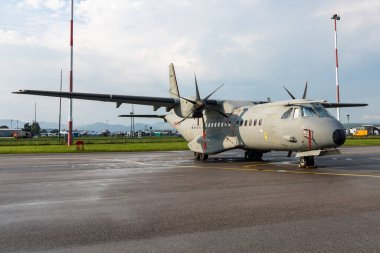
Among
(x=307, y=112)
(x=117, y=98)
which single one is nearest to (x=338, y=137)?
(x=307, y=112)

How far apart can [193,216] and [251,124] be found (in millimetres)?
13334

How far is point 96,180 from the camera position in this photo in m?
13.3

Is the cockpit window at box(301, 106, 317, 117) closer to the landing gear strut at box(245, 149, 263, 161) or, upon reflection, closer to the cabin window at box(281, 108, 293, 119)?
the cabin window at box(281, 108, 293, 119)

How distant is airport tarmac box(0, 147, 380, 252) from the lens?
17.1 ft

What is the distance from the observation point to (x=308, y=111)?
54.0 feet

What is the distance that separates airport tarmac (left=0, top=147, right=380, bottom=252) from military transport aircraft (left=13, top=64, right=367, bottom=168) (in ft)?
11.8

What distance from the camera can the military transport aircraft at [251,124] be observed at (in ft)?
51.5

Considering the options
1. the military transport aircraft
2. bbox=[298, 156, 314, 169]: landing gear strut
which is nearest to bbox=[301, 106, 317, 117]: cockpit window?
the military transport aircraft

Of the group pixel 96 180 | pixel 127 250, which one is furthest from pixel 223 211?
pixel 96 180

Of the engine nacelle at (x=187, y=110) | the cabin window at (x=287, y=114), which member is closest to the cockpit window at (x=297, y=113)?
the cabin window at (x=287, y=114)

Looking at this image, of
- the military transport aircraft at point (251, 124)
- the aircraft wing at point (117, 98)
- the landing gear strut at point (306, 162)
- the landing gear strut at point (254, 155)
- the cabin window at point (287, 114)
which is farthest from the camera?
the aircraft wing at point (117, 98)

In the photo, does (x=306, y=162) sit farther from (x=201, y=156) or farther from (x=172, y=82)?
(x=172, y=82)

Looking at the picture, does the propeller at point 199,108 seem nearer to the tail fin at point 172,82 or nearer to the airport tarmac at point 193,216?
the tail fin at point 172,82

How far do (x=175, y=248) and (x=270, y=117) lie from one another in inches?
559
